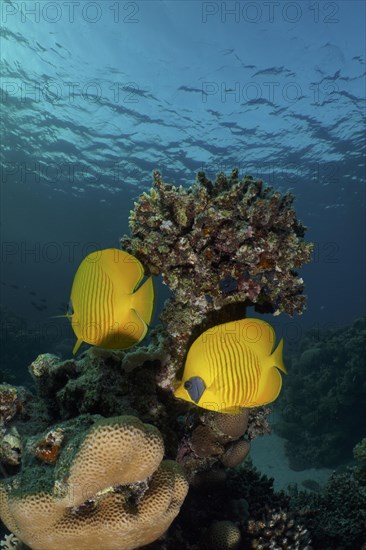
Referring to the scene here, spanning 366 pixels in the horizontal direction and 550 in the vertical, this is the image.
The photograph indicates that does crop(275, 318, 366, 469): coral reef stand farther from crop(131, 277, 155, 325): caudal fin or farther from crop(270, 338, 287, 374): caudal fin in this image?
crop(131, 277, 155, 325): caudal fin

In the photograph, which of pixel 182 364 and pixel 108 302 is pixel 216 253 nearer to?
pixel 182 364

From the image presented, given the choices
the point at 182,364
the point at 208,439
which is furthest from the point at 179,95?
the point at 208,439

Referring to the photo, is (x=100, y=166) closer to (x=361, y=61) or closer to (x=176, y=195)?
(x=361, y=61)

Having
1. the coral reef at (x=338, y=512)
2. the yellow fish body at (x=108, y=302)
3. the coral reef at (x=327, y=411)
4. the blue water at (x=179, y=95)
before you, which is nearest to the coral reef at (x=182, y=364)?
the yellow fish body at (x=108, y=302)

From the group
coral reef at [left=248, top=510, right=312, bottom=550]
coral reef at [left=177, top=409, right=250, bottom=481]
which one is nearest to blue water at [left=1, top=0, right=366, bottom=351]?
coral reef at [left=177, top=409, right=250, bottom=481]

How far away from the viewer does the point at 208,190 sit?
352 cm

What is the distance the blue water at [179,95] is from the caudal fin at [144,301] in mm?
18780

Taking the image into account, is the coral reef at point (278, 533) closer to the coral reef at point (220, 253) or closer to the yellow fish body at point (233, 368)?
the coral reef at point (220, 253)

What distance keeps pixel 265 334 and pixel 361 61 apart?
2163 centimetres

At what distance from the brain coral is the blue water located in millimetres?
19232

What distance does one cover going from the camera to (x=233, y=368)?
2107mm

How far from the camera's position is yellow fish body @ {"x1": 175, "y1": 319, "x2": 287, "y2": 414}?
2.08 m

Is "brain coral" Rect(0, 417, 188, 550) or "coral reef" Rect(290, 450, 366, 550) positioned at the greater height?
"brain coral" Rect(0, 417, 188, 550)

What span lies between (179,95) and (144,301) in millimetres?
21534
